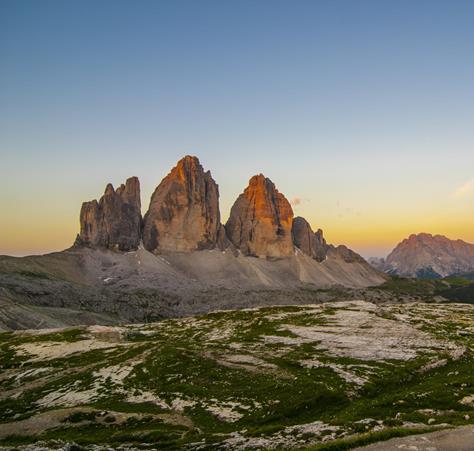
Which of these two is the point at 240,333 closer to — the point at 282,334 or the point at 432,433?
the point at 282,334

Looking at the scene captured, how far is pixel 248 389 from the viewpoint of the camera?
49.3 m

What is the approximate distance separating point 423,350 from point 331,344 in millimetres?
14580

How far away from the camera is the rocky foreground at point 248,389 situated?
34.1 meters

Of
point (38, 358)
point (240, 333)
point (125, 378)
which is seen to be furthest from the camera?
point (240, 333)

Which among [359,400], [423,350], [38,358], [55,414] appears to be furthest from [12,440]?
[423,350]

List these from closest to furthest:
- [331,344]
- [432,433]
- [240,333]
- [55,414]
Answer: [432,433] < [55,414] < [331,344] < [240,333]

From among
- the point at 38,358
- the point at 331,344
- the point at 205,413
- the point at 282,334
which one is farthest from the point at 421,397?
the point at 38,358

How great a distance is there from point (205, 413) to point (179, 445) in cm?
1011

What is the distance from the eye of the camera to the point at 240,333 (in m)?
94.1

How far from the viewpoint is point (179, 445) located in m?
33.1

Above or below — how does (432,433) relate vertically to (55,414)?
above

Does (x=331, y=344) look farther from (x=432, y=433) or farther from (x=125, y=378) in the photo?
(x=432, y=433)

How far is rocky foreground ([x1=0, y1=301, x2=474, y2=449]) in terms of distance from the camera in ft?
112

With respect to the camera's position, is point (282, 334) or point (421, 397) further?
point (282, 334)
